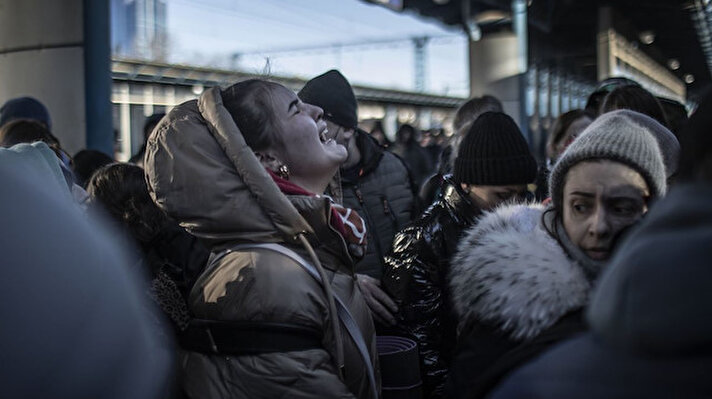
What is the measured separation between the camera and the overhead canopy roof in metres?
13.9

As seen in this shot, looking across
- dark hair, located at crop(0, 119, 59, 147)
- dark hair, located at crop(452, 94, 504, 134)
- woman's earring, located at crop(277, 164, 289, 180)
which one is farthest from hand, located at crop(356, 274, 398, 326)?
dark hair, located at crop(452, 94, 504, 134)

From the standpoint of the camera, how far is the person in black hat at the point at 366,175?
3.59 m

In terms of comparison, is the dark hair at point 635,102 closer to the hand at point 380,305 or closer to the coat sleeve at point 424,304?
the coat sleeve at point 424,304

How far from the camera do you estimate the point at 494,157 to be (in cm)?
284

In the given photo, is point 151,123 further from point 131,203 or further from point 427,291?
point 427,291

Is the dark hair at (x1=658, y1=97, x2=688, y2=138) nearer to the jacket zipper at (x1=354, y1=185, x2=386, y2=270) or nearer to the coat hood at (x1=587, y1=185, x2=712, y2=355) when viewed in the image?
the jacket zipper at (x1=354, y1=185, x2=386, y2=270)

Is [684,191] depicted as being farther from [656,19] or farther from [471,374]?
[656,19]

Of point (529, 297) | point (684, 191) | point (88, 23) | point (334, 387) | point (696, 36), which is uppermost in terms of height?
point (696, 36)

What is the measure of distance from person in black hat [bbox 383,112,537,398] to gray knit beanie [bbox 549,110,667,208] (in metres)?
0.74

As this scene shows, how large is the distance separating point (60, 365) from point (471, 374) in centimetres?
87

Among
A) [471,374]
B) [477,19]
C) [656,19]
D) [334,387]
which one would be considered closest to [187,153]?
[334,387]

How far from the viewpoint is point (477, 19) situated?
14.4 m

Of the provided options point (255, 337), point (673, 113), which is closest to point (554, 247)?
point (255, 337)

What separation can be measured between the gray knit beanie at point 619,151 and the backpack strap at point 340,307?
0.61 metres
